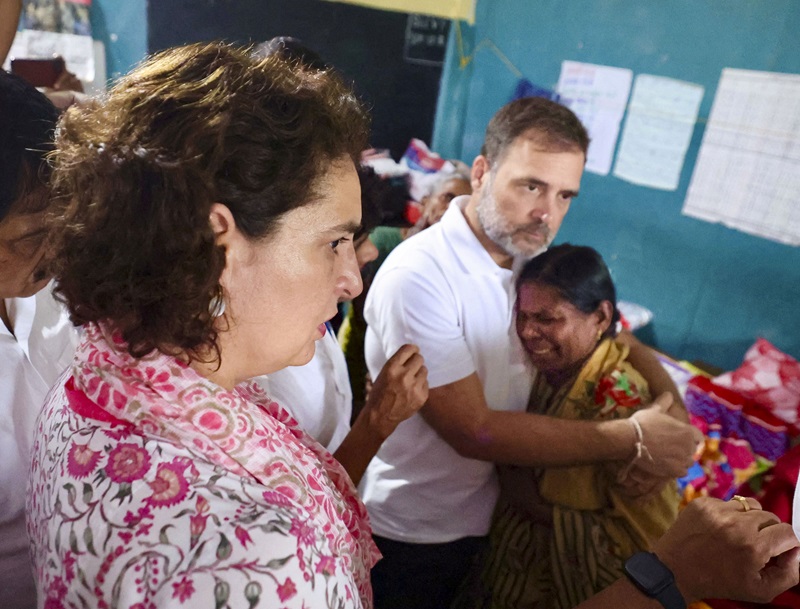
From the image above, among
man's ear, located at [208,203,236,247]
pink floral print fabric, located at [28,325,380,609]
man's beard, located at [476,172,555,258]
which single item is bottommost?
pink floral print fabric, located at [28,325,380,609]

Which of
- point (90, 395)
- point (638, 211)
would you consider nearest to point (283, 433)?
point (90, 395)

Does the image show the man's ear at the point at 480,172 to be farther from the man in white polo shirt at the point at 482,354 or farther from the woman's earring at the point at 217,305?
the woman's earring at the point at 217,305

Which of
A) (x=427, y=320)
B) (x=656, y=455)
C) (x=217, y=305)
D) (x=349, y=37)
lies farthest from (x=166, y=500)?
(x=349, y=37)

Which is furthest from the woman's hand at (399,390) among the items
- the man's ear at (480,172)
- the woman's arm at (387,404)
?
the man's ear at (480,172)

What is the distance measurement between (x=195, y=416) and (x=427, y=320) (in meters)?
0.59

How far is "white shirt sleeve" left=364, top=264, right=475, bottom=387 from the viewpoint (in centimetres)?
108

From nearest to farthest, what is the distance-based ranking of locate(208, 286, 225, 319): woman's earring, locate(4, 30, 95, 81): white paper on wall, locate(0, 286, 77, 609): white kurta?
locate(208, 286, 225, 319): woman's earring, locate(0, 286, 77, 609): white kurta, locate(4, 30, 95, 81): white paper on wall

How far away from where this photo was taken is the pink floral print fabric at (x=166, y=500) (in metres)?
0.48

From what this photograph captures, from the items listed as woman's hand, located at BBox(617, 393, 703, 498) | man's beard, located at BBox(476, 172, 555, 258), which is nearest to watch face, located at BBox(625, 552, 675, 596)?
woman's hand, located at BBox(617, 393, 703, 498)

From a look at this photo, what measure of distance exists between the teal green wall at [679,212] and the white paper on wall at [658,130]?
0.02 meters

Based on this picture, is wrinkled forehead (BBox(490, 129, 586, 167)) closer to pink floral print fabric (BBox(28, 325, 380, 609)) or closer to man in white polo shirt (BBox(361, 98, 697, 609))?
man in white polo shirt (BBox(361, 98, 697, 609))

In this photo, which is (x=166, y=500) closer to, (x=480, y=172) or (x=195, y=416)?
(x=195, y=416)

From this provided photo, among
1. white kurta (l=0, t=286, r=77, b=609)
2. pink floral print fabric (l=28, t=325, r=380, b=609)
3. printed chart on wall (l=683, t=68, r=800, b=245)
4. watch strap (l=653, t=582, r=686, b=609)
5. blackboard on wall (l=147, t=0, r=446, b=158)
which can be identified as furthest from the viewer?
blackboard on wall (l=147, t=0, r=446, b=158)

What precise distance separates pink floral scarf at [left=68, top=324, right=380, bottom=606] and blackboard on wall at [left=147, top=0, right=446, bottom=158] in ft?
4.11
